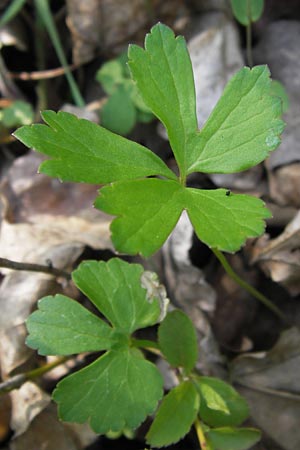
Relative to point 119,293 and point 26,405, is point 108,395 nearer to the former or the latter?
point 119,293

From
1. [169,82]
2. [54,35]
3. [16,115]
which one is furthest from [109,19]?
[169,82]

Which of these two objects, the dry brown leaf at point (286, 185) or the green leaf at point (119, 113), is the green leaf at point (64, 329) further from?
the green leaf at point (119, 113)

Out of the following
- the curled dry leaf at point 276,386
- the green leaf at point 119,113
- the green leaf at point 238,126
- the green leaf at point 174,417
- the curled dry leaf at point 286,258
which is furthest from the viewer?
the green leaf at point 119,113

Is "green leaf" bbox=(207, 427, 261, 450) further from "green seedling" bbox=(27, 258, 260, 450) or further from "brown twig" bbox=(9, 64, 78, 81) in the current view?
"brown twig" bbox=(9, 64, 78, 81)

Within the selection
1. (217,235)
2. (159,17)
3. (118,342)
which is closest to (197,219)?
(217,235)

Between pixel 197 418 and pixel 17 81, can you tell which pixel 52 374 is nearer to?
pixel 197 418

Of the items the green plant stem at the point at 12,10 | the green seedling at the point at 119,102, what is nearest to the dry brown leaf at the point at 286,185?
the green seedling at the point at 119,102

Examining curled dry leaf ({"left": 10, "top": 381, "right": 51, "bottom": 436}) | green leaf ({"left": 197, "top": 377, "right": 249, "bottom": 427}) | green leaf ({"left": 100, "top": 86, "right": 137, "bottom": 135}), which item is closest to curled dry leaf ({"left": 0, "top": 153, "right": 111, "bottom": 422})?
curled dry leaf ({"left": 10, "top": 381, "right": 51, "bottom": 436})
